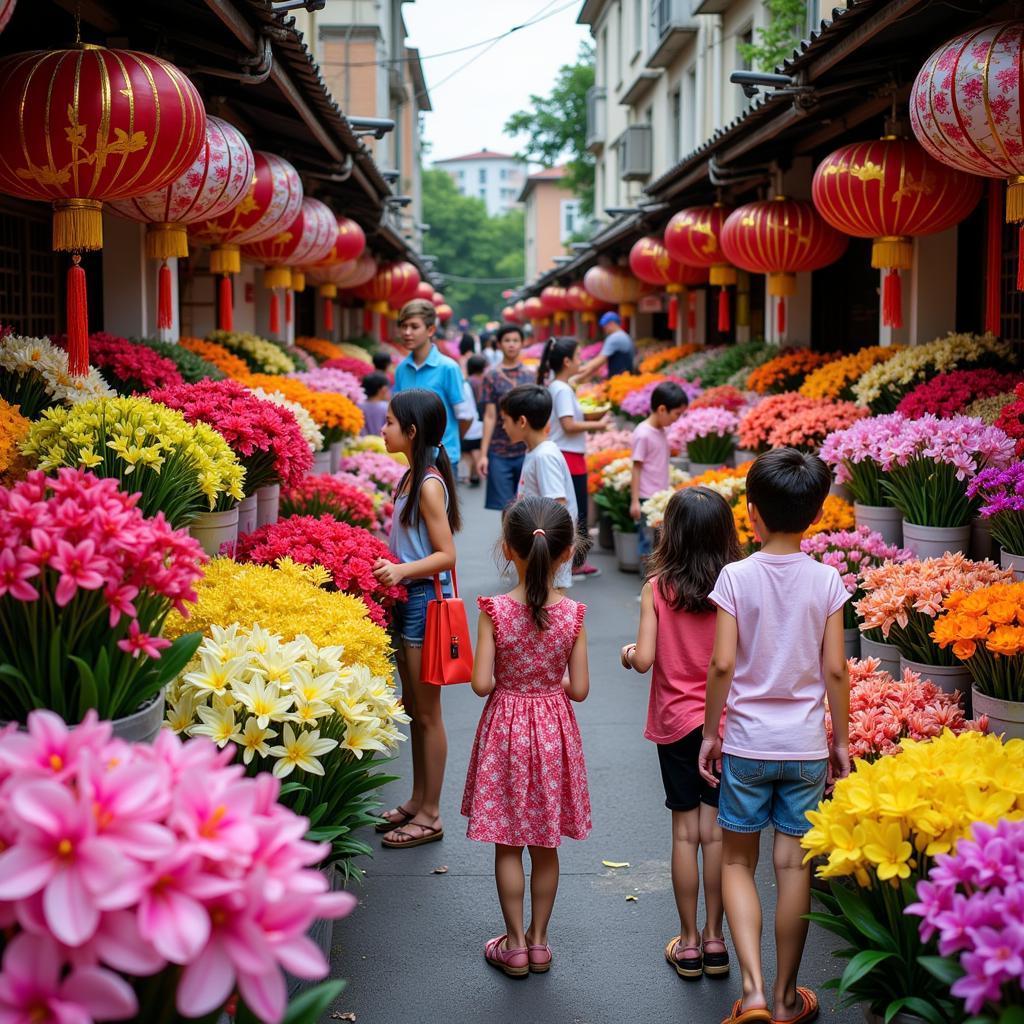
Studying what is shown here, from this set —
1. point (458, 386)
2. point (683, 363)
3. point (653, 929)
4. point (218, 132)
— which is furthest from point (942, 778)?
point (683, 363)

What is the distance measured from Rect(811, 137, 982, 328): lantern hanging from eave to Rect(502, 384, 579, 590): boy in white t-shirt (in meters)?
2.03

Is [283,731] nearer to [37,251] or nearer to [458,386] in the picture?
[458,386]

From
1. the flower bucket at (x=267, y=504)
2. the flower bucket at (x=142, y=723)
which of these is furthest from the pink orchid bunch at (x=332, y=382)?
the flower bucket at (x=142, y=723)

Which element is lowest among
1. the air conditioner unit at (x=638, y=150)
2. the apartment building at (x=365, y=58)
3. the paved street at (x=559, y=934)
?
the paved street at (x=559, y=934)

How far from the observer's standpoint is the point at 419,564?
491cm

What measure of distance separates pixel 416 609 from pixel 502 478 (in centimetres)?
473

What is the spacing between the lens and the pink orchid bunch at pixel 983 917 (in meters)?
2.21

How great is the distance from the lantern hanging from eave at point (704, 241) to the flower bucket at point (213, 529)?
7814mm

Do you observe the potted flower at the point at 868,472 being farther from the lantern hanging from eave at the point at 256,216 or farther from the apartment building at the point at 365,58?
the apartment building at the point at 365,58

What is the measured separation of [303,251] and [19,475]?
5787 mm

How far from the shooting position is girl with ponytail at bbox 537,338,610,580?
30.3 feet

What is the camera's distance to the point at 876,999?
3.02 meters

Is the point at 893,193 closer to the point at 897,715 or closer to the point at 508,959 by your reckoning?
the point at 897,715

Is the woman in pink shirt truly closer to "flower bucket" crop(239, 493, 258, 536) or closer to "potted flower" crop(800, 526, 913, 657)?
"potted flower" crop(800, 526, 913, 657)
